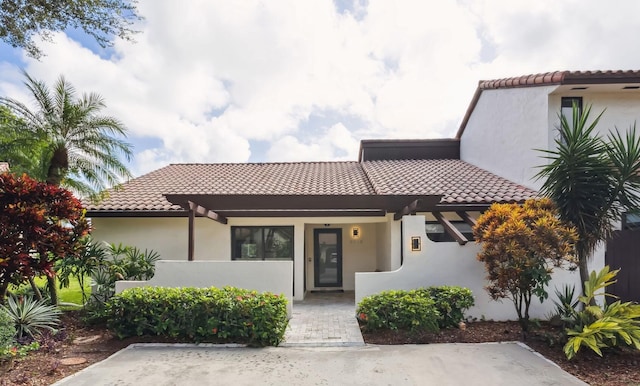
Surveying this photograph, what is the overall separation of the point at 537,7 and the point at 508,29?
799mm

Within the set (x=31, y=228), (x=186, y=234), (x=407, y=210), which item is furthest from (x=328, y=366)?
(x=186, y=234)

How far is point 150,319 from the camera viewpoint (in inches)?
300

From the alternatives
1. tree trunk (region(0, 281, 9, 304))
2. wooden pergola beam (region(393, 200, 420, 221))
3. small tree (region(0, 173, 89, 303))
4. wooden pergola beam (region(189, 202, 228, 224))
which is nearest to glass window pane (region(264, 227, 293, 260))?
wooden pergola beam (region(189, 202, 228, 224))

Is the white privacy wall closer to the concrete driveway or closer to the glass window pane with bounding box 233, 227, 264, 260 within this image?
the concrete driveway

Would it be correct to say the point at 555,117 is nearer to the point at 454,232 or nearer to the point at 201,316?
the point at 454,232

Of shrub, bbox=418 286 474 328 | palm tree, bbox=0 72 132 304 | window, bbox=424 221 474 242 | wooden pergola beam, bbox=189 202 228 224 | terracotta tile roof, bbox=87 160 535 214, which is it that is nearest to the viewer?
shrub, bbox=418 286 474 328

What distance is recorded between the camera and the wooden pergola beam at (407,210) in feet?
30.0

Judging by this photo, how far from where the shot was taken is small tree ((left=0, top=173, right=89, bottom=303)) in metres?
6.94

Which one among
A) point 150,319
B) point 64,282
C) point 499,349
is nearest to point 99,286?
point 64,282

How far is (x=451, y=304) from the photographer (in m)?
8.05

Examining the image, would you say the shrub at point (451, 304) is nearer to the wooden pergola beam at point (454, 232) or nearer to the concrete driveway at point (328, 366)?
the concrete driveway at point (328, 366)

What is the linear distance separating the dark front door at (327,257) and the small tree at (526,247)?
23.6ft

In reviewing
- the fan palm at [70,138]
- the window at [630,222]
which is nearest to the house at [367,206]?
the window at [630,222]

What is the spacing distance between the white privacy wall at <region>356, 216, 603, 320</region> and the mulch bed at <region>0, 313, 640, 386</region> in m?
0.39
